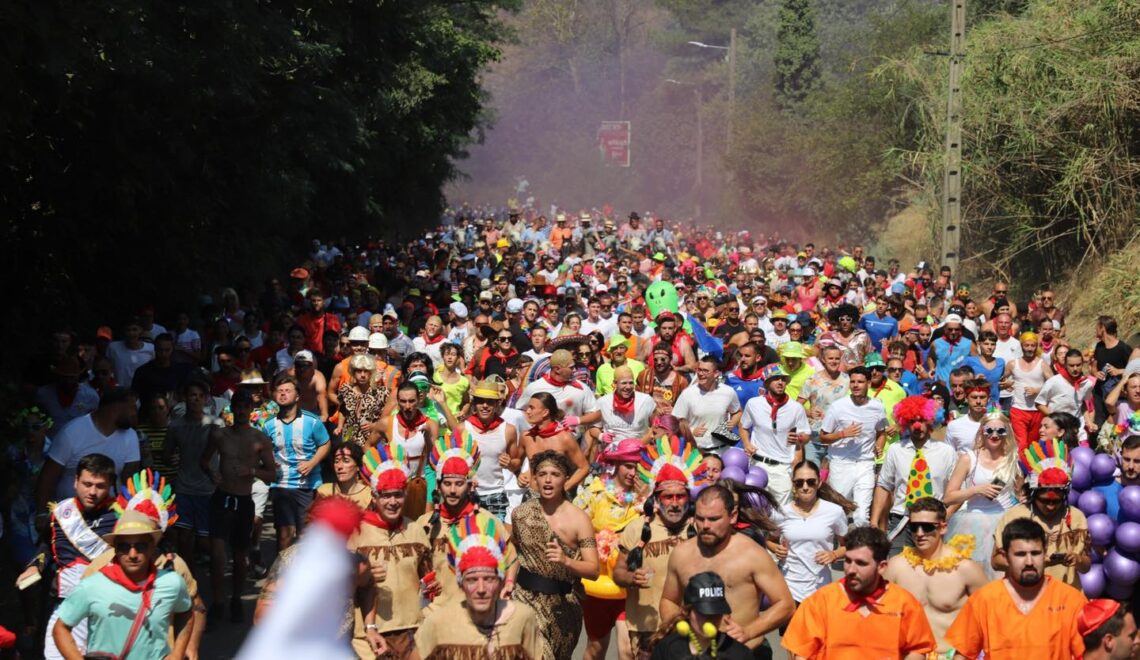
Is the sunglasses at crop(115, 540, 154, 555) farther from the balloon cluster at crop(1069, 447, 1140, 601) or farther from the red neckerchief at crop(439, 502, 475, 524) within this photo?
the balloon cluster at crop(1069, 447, 1140, 601)

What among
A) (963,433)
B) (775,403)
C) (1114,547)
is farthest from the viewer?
(775,403)

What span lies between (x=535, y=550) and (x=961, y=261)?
2697 centimetres

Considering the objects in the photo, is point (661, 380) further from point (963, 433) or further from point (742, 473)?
point (742, 473)

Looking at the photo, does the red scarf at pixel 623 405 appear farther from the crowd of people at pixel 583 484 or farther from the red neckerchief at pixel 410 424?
the red neckerchief at pixel 410 424

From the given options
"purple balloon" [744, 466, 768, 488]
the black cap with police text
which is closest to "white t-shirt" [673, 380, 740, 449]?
"purple balloon" [744, 466, 768, 488]

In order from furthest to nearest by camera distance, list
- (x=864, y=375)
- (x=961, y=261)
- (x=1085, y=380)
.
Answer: (x=961, y=261)
(x=1085, y=380)
(x=864, y=375)

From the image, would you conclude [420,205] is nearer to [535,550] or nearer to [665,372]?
[665,372]

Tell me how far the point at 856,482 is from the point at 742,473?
7.86ft

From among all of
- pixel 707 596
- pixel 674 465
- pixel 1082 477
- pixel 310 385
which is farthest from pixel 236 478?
pixel 1082 477

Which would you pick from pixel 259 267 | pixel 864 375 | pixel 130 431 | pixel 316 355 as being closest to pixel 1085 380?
pixel 864 375

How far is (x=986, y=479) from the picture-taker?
1059 centimetres

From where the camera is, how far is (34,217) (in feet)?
52.2

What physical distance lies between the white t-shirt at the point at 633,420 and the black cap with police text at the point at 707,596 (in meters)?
5.53

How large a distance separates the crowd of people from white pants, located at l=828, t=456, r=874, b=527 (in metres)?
0.02
